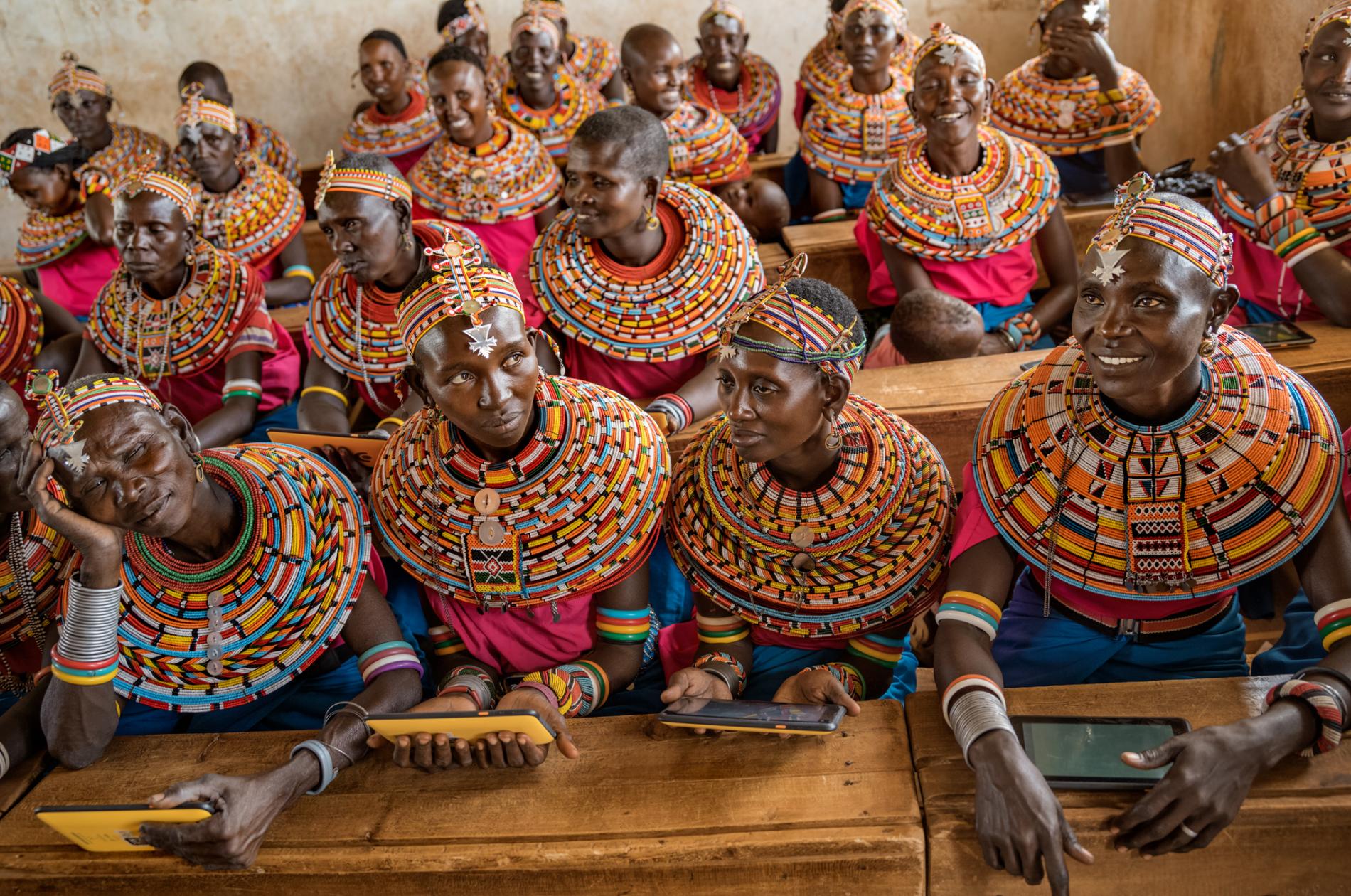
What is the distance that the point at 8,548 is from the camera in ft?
8.27

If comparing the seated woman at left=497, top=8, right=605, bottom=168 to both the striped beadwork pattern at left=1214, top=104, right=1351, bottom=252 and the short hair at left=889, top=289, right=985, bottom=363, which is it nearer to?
the short hair at left=889, top=289, right=985, bottom=363

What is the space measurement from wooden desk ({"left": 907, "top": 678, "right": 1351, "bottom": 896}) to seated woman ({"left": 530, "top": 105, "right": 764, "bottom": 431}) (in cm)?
155

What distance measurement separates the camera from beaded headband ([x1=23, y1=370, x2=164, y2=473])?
205 cm

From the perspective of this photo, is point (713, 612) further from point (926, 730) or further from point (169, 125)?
point (169, 125)

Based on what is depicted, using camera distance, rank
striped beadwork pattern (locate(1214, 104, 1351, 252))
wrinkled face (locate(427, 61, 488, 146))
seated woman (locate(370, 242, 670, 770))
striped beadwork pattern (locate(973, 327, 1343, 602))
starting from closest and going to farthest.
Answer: striped beadwork pattern (locate(973, 327, 1343, 602)) < seated woman (locate(370, 242, 670, 770)) < striped beadwork pattern (locate(1214, 104, 1351, 252)) < wrinkled face (locate(427, 61, 488, 146))

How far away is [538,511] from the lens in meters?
2.30

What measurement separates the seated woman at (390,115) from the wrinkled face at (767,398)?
442 centimetres

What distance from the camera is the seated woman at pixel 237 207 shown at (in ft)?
16.1

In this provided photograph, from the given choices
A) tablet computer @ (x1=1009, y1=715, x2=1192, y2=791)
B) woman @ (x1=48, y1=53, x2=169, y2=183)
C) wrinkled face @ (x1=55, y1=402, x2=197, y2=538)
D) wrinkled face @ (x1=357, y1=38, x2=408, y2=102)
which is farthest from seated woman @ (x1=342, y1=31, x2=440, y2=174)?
tablet computer @ (x1=1009, y1=715, x2=1192, y2=791)

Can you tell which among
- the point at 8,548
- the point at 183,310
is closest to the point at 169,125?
the point at 183,310

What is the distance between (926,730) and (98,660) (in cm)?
165

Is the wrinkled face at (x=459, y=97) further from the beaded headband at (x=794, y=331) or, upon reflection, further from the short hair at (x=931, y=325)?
the beaded headband at (x=794, y=331)

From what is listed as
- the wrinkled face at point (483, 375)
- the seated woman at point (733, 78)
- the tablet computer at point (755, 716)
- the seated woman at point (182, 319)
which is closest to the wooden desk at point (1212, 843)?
the tablet computer at point (755, 716)

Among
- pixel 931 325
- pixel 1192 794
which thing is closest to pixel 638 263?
pixel 931 325
